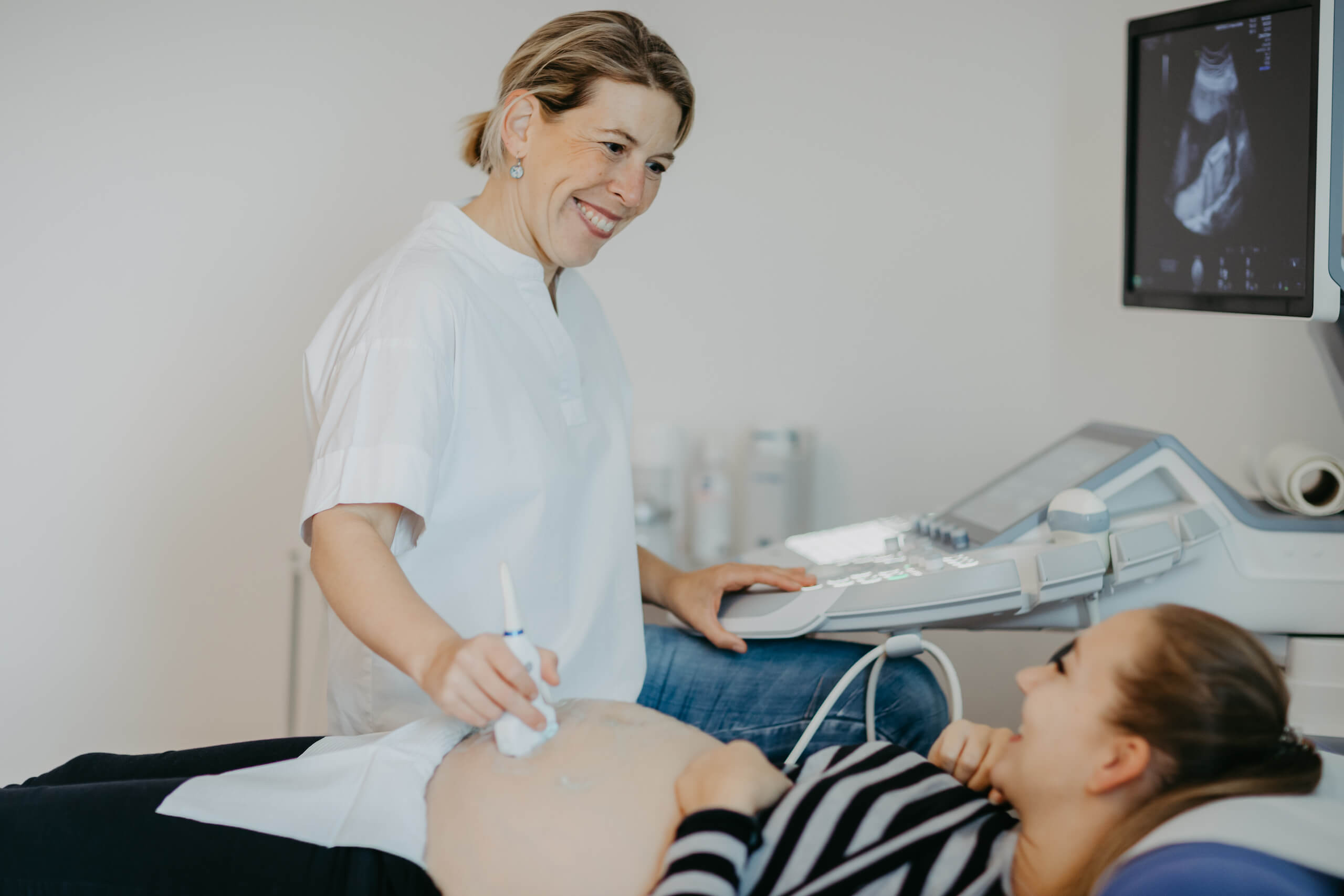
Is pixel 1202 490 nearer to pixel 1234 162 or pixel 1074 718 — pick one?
pixel 1234 162

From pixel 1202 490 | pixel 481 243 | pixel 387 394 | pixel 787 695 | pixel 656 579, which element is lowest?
pixel 787 695

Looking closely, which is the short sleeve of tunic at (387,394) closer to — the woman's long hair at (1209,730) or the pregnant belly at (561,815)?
the pregnant belly at (561,815)

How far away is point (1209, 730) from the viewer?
72 cm

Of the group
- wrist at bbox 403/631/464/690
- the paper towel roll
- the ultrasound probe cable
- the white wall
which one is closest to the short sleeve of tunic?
wrist at bbox 403/631/464/690

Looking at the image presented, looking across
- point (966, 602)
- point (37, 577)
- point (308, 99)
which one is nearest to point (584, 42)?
point (966, 602)

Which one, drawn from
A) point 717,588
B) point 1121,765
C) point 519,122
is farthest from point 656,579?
point 1121,765

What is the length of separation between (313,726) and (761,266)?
53.2 inches

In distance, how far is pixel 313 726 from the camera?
6.72 ft

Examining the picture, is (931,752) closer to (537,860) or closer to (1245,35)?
(537,860)

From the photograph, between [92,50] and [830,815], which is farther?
[92,50]

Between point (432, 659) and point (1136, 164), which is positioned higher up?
point (1136, 164)

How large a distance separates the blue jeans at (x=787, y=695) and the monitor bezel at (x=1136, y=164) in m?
0.62

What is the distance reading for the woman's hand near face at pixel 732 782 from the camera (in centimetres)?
84

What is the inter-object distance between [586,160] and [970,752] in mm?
786
